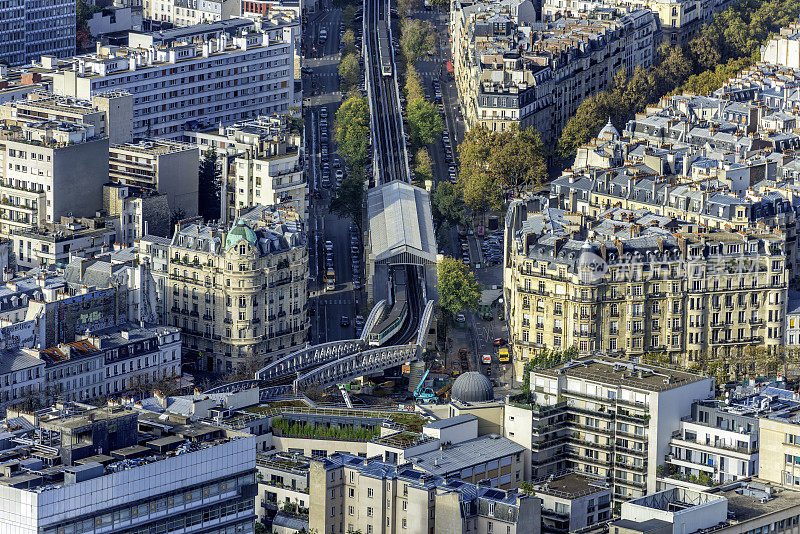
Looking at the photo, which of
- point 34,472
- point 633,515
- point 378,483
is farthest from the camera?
point 378,483

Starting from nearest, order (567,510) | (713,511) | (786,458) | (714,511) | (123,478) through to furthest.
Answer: (123,478)
(713,511)
(714,511)
(567,510)
(786,458)

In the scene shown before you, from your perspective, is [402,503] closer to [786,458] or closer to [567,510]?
[567,510]

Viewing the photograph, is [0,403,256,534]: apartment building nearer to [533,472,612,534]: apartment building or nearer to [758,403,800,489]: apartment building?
[533,472,612,534]: apartment building

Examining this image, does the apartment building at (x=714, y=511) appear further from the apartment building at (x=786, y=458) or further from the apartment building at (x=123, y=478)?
the apartment building at (x=123, y=478)

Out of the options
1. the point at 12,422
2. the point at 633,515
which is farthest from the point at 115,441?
the point at 633,515

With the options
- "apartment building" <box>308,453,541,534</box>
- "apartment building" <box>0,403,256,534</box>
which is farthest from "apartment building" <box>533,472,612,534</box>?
"apartment building" <box>0,403,256,534</box>

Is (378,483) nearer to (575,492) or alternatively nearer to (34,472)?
(575,492)

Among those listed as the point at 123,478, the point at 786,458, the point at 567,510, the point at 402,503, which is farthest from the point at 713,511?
the point at 123,478
